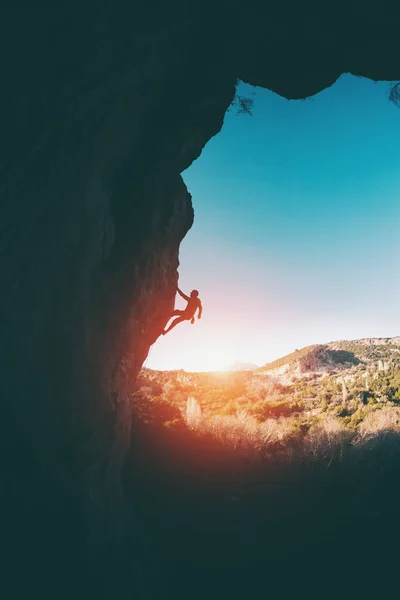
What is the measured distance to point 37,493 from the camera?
4699 mm

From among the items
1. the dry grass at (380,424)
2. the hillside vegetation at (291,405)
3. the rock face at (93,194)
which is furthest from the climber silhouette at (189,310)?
the dry grass at (380,424)

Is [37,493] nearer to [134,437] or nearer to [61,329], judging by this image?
[61,329]

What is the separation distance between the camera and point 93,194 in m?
5.92

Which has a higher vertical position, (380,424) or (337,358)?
(337,358)

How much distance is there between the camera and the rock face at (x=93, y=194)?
11.8 feet

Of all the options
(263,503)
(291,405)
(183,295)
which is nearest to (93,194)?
(183,295)

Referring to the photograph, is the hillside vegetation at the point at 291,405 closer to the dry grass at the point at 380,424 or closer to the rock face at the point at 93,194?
the dry grass at the point at 380,424

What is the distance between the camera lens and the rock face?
361 centimetres

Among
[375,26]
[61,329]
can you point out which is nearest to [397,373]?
[375,26]

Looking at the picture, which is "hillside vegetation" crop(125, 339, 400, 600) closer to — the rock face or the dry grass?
the dry grass

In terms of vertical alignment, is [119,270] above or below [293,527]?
above

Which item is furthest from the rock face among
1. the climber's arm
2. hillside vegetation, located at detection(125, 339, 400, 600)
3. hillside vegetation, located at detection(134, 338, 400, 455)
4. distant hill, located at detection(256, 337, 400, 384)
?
distant hill, located at detection(256, 337, 400, 384)

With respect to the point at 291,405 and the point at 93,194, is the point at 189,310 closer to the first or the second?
the point at 93,194

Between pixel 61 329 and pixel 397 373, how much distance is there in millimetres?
46604
